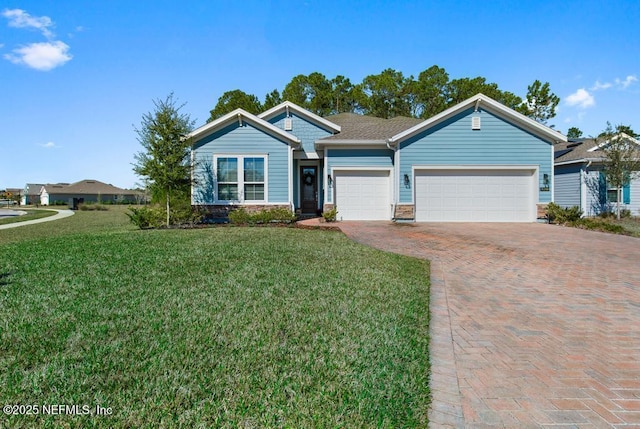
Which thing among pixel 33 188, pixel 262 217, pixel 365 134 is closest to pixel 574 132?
pixel 365 134

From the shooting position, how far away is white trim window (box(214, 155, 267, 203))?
15055 mm

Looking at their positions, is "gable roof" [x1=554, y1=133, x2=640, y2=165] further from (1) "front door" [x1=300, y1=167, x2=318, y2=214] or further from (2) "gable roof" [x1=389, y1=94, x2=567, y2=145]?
(1) "front door" [x1=300, y1=167, x2=318, y2=214]

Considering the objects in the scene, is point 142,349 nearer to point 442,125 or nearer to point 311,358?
point 311,358

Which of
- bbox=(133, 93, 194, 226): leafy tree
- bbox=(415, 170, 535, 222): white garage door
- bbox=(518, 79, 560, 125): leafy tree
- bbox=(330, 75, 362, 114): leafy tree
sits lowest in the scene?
bbox=(415, 170, 535, 222): white garage door

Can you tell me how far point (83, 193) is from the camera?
6481 cm

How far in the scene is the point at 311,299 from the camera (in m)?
4.62

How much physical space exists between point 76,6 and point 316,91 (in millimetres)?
23395

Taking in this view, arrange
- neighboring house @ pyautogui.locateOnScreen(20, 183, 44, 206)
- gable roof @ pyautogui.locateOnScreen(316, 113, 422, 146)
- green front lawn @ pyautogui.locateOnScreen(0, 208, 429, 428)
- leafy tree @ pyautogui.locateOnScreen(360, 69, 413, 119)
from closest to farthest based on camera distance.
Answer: green front lawn @ pyautogui.locateOnScreen(0, 208, 429, 428) < gable roof @ pyautogui.locateOnScreen(316, 113, 422, 146) < leafy tree @ pyautogui.locateOnScreen(360, 69, 413, 119) < neighboring house @ pyautogui.locateOnScreen(20, 183, 44, 206)

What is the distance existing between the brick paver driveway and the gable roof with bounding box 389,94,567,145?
8000 millimetres

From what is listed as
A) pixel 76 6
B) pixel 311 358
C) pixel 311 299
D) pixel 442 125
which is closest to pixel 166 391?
pixel 311 358

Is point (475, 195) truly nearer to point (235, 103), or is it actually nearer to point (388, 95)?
point (388, 95)

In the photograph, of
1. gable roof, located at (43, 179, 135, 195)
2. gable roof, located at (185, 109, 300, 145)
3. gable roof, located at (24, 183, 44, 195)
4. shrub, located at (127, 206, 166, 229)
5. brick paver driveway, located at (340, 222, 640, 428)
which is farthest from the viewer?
gable roof, located at (24, 183, 44, 195)

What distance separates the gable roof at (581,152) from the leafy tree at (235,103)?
21.7 metres

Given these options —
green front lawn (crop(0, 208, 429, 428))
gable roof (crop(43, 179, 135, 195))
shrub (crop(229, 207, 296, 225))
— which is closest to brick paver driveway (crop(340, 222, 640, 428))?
green front lawn (crop(0, 208, 429, 428))
